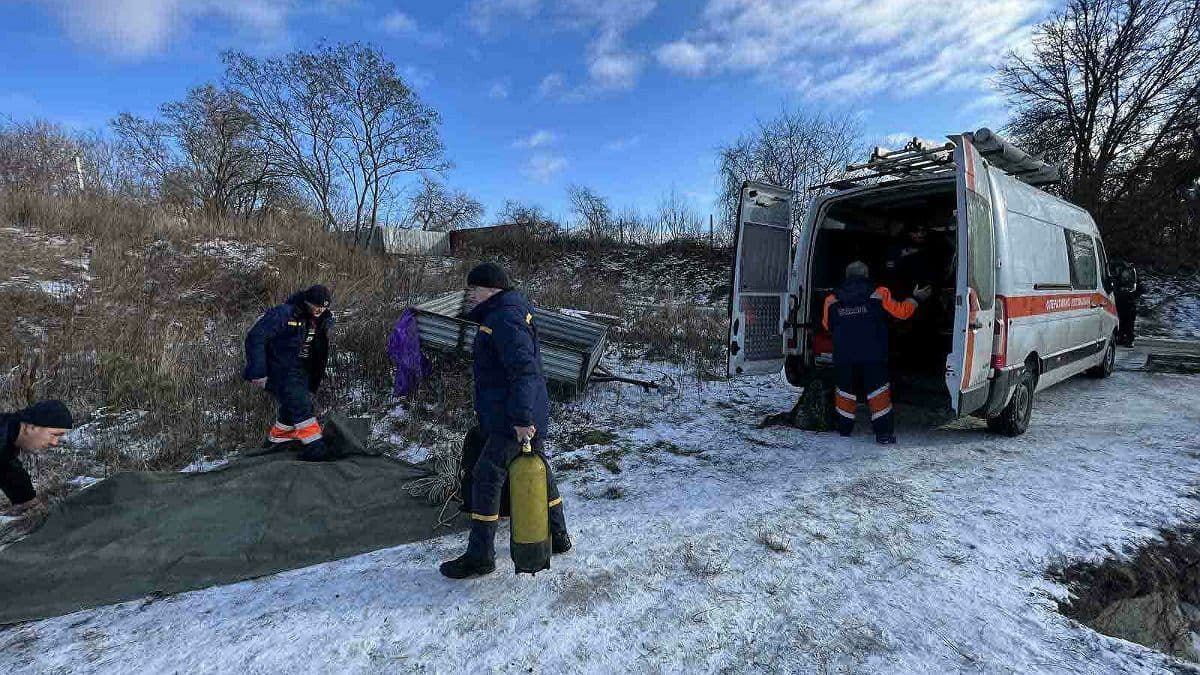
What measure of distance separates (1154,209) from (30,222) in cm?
2614

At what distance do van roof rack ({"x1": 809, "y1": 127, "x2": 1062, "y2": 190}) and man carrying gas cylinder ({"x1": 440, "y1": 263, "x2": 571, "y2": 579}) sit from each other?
3.54 m

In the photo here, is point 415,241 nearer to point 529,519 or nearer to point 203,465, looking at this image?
point 203,465

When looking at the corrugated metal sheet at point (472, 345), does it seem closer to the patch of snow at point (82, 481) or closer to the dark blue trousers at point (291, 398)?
the dark blue trousers at point (291, 398)

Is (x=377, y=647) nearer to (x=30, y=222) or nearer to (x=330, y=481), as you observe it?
(x=330, y=481)

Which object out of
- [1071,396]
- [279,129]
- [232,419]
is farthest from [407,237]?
[1071,396]

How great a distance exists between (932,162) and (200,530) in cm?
636

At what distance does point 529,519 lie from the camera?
265 centimetres

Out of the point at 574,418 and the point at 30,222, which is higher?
the point at 30,222

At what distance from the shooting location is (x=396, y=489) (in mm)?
3992

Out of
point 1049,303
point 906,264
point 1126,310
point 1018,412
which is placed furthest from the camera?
point 1126,310

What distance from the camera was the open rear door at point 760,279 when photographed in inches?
212

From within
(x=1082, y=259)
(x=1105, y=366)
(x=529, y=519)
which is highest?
(x=1082, y=259)

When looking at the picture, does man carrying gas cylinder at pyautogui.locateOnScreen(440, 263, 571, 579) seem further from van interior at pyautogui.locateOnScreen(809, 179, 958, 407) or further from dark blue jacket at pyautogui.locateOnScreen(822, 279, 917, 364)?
van interior at pyautogui.locateOnScreen(809, 179, 958, 407)

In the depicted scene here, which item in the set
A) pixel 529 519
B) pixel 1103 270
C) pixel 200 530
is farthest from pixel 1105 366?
pixel 200 530
